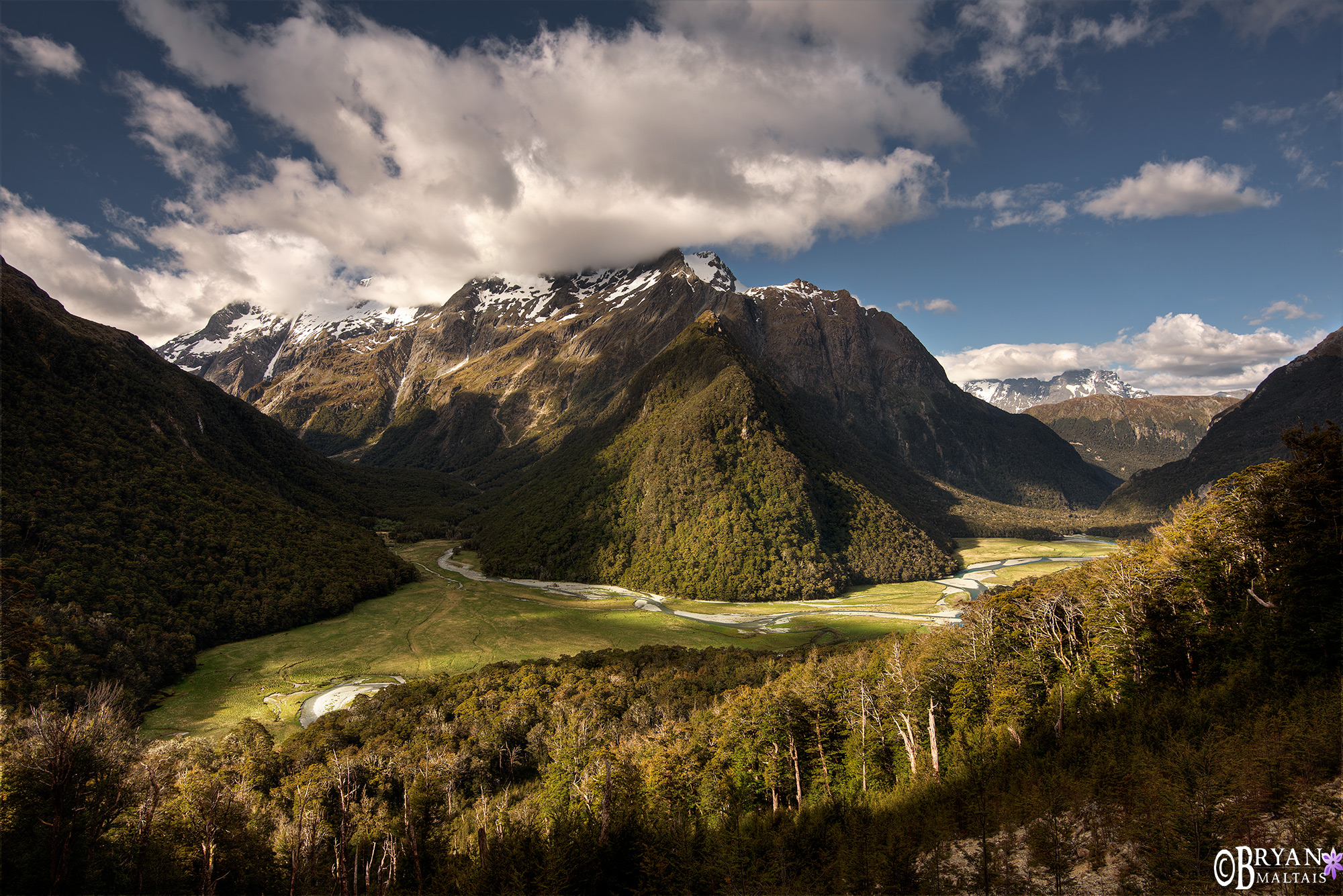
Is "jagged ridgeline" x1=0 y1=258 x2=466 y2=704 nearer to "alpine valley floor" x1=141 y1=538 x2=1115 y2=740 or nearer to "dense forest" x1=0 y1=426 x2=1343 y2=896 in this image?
"alpine valley floor" x1=141 y1=538 x2=1115 y2=740

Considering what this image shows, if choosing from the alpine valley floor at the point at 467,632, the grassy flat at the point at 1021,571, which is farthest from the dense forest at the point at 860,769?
the grassy flat at the point at 1021,571

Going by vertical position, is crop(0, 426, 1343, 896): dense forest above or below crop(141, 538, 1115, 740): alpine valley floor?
above

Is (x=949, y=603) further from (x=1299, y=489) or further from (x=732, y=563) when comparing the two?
(x=1299, y=489)

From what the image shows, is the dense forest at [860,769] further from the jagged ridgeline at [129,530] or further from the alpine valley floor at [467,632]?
the jagged ridgeline at [129,530]

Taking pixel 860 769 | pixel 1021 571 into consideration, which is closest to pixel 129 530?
pixel 860 769

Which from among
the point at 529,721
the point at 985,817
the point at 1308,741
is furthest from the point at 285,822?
the point at 1308,741

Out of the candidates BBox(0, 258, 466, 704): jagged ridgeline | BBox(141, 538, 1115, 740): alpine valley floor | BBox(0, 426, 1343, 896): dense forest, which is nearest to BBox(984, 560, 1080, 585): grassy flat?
BBox(141, 538, 1115, 740): alpine valley floor
